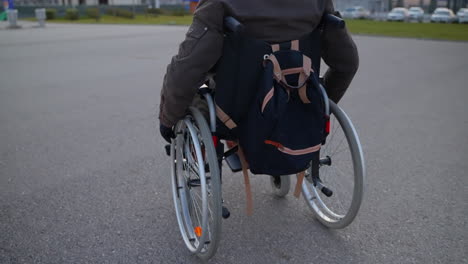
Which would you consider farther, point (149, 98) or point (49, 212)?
point (149, 98)

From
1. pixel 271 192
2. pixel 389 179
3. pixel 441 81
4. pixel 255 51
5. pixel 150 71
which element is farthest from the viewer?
pixel 150 71

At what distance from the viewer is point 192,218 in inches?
110

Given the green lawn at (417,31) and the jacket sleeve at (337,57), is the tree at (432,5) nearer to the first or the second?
the green lawn at (417,31)

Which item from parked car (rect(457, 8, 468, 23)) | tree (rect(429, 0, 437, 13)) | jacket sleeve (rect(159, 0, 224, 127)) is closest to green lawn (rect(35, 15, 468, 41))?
parked car (rect(457, 8, 468, 23))

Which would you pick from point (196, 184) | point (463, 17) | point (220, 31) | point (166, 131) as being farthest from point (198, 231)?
point (463, 17)

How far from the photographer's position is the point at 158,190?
132 inches

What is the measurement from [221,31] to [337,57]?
771mm

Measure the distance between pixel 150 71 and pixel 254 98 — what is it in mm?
6737

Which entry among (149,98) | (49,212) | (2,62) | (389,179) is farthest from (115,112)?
(2,62)

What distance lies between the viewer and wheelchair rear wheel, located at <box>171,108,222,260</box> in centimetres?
216

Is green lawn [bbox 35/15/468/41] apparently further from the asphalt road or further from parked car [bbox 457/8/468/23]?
the asphalt road

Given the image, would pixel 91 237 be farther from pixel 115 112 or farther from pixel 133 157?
pixel 115 112

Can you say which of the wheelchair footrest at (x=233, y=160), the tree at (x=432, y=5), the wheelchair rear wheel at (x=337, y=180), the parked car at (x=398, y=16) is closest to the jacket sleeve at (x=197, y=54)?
the wheelchair footrest at (x=233, y=160)

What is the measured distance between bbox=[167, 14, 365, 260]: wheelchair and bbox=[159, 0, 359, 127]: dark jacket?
0.61ft
